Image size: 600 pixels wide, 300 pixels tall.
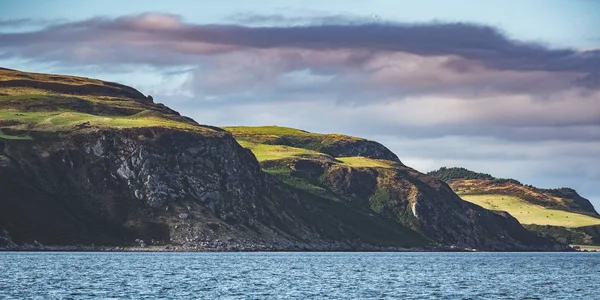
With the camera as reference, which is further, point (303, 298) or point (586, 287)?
point (586, 287)

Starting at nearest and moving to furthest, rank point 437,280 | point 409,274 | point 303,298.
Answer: point 303,298
point 437,280
point 409,274

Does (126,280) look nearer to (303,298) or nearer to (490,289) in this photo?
(303,298)

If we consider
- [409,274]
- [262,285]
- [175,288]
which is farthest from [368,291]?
[409,274]

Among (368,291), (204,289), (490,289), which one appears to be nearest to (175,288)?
(204,289)

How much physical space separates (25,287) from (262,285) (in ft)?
100.0

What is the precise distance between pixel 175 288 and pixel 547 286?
51515 millimetres

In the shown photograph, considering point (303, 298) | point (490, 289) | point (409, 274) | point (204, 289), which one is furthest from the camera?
point (409, 274)

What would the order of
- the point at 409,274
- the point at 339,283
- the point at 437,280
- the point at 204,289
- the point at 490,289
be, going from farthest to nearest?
the point at 409,274
the point at 437,280
the point at 339,283
the point at 490,289
the point at 204,289

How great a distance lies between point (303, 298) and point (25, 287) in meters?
32.6

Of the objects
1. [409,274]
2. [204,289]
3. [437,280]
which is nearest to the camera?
[204,289]

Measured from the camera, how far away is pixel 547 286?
14012 cm

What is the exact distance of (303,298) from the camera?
113 m

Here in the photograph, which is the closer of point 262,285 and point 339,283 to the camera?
point 262,285

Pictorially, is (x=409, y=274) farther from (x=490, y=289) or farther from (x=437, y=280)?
(x=490, y=289)
